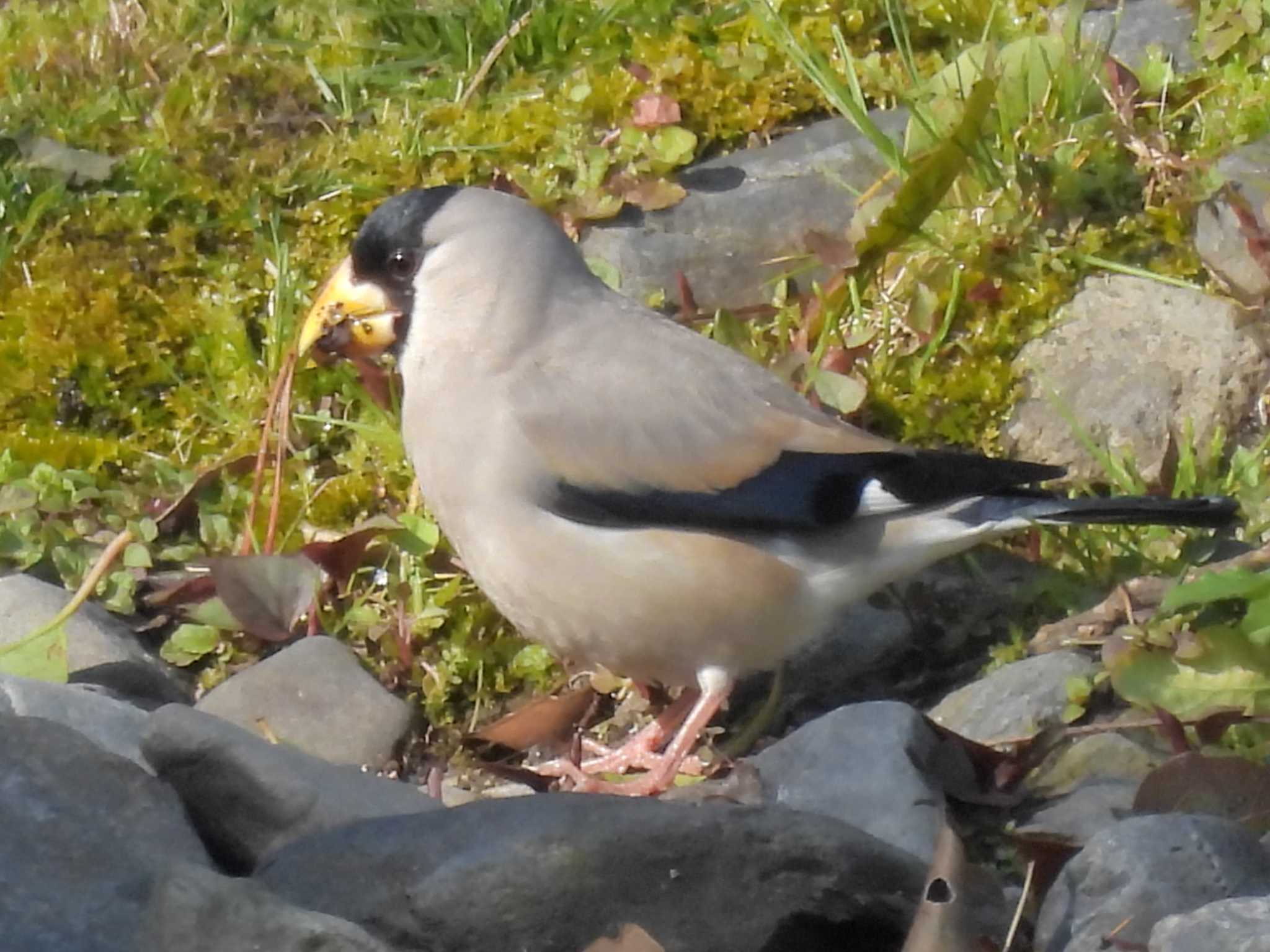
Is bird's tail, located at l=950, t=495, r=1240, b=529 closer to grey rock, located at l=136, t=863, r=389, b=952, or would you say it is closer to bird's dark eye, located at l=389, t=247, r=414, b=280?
bird's dark eye, located at l=389, t=247, r=414, b=280

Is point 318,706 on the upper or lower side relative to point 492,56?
lower

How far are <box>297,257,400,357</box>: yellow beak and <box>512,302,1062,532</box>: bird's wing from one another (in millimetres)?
506

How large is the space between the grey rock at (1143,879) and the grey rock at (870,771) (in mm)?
330

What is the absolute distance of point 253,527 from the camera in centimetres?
466

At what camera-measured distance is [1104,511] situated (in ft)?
13.2

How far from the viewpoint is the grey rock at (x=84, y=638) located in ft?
13.7

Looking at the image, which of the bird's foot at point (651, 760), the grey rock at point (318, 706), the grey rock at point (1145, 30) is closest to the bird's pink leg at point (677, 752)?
the bird's foot at point (651, 760)

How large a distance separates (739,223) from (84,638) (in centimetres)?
224

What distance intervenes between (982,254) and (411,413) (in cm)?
172

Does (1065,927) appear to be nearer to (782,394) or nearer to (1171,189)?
(782,394)

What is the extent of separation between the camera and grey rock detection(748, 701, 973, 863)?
10.6 feet

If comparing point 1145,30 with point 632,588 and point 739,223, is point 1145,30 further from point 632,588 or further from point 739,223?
point 632,588

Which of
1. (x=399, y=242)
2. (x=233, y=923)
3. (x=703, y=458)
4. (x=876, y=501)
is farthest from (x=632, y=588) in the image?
(x=233, y=923)

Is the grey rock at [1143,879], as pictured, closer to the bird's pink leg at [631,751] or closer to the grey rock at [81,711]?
the bird's pink leg at [631,751]
